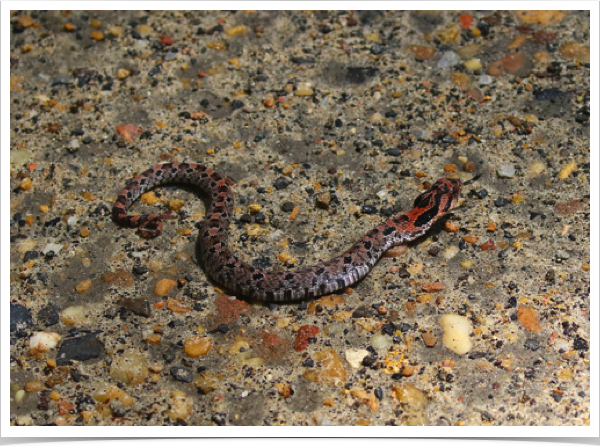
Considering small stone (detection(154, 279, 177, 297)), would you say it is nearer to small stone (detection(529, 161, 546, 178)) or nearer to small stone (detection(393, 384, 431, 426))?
small stone (detection(393, 384, 431, 426))

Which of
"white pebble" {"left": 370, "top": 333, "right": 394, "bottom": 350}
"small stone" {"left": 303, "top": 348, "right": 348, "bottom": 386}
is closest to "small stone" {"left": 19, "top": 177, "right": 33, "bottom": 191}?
"small stone" {"left": 303, "top": 348, "right": 348, "bottom": 386}

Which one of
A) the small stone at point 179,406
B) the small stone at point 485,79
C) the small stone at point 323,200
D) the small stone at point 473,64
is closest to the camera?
the small stone at point 179,406

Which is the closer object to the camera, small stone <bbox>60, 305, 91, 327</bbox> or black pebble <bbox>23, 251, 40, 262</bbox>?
small stone <bbox>60, 305, 91, 327</bbox>

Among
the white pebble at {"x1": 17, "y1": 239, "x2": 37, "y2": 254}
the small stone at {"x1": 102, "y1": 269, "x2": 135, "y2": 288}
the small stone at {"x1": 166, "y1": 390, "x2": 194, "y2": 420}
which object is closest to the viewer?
the small stone at {"x1": 166, "y1": 390, "x2": 194, "y2": 420}

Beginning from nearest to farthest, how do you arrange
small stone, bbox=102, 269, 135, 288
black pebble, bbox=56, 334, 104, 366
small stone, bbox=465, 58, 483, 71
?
black pebble, bbox=56, 334, 104, 366
small stone, bbox=102, 269, 135, 288
small stone, bbox=465, 58, 483, 71

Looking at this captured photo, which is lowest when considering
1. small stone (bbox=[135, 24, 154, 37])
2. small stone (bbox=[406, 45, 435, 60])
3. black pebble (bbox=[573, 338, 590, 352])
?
black pebble (bbox=[573, 338, 590, 352])

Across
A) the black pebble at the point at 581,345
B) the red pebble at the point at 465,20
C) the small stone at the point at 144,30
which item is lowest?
the black pebble at the point at 581,345

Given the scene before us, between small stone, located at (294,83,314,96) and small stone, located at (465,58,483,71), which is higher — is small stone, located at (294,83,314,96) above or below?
below

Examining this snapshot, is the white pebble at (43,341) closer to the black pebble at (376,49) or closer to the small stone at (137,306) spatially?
the small stone at (137,306)

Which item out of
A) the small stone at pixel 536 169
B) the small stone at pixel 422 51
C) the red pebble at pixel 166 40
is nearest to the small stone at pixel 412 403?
the small stone at pixel 536 169
